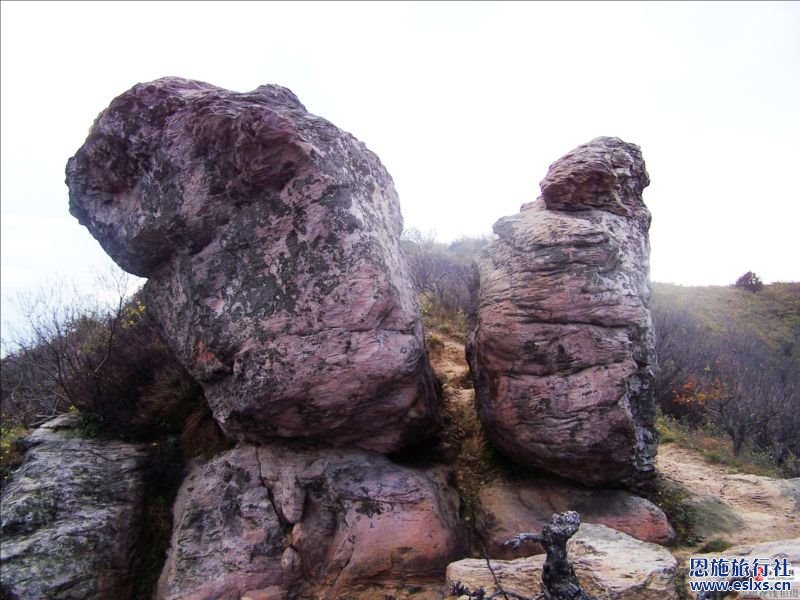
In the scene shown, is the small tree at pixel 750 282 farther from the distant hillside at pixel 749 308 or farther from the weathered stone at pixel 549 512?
the weathered stone at pixel 549 512

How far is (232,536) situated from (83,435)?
2.27 metres

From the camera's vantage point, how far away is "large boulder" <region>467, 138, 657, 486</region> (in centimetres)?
445

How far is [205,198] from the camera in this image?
4949mm

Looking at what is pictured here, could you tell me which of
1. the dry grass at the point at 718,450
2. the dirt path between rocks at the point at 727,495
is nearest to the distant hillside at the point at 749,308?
the dry grass at the point at 718,450

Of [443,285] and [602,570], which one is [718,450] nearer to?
[602,570]

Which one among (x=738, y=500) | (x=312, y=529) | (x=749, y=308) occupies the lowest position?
(x=738, y=500)

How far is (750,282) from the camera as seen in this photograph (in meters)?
20.8

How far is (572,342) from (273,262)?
271cm

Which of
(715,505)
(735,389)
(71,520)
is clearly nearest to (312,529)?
(71,520)

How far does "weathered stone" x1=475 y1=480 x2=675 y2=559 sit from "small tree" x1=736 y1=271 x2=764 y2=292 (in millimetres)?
19783

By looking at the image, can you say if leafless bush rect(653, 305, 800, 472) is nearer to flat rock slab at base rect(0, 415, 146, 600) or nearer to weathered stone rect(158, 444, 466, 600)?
weathered stone rect(158, 444, 466, 600)

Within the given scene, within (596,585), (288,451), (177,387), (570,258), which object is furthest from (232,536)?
(570,258)

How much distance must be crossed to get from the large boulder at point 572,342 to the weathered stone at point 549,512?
176 mm

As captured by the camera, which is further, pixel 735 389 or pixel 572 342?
pixel 735 389
